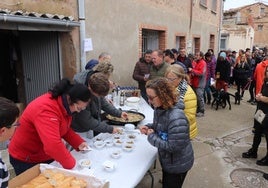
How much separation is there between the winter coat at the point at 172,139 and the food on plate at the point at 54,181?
80 centimetres

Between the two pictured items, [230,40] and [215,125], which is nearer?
[215,125]

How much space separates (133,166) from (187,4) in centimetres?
956

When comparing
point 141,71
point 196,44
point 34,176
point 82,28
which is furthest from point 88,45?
point 196,44

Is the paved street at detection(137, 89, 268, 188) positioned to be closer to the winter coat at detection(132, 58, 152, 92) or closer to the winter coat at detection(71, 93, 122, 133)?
the winter coat at detection(71, 93, 122, 133)

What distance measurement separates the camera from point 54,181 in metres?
1.83

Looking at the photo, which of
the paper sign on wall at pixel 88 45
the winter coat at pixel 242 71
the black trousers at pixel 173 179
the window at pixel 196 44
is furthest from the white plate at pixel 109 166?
the window at pixel 196 44

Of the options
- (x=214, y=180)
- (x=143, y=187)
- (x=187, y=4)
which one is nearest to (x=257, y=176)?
(x=214, y=180)

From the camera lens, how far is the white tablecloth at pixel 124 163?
2188 mm

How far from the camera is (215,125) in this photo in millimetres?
6688

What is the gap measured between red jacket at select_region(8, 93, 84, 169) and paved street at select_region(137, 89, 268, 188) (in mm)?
1903

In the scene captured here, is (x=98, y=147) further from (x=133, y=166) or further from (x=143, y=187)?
(x=143, y=187)

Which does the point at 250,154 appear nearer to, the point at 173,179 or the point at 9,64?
the point at 173,179

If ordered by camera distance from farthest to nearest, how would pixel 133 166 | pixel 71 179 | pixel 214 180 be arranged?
pixel 214 180, pixel 133 166, pixel 71 179

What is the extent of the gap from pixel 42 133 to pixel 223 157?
3.84 meters
